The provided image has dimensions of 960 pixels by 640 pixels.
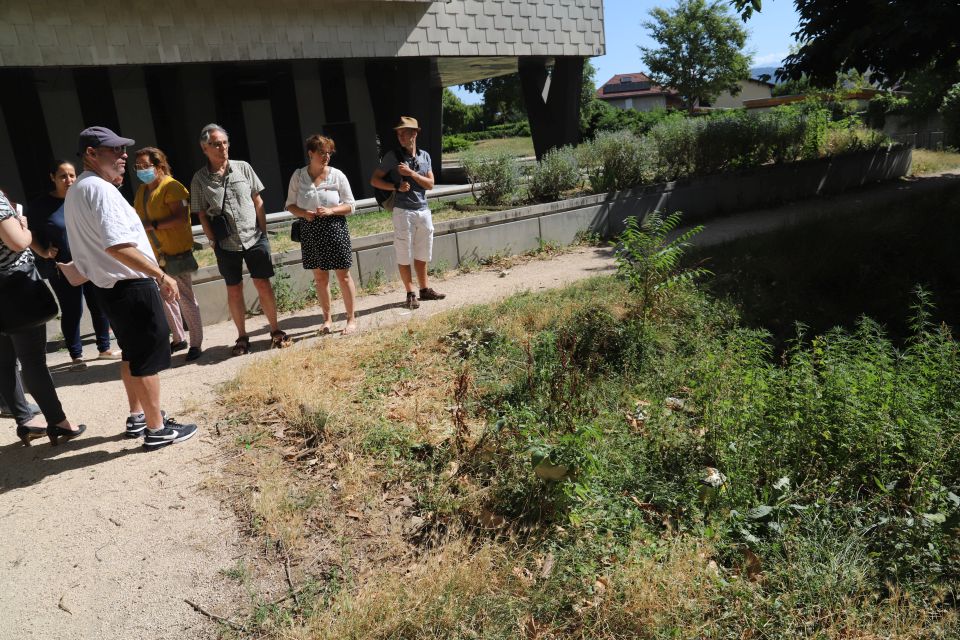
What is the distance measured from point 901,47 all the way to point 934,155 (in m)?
12.2

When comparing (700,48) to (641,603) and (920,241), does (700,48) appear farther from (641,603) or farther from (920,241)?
(641,603)

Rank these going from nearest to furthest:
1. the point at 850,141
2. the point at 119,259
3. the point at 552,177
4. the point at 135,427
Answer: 1. the point at 119,259
2. the point at 135,427
3. the point at 552,177
4. the point at 850,141

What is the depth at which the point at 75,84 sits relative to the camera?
1463 centimetres

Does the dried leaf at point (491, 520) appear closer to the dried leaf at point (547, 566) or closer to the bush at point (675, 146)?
the dried leaf at point (547, 566)

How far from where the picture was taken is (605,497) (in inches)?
154

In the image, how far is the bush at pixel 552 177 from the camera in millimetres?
11852

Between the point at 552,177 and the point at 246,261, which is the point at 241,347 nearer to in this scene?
the point at 246,261

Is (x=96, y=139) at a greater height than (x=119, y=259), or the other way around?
(x=96, y=139)

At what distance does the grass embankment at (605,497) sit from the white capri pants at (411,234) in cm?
206

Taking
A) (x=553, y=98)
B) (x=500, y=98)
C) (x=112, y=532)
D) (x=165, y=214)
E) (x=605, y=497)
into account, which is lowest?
(x=605, y=497)

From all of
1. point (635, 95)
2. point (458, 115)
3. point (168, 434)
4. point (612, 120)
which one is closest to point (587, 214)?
point (168, 434)

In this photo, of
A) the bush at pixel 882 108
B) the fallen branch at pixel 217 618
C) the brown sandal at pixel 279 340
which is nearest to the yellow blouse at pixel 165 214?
the brown sandal at pixel 279 340

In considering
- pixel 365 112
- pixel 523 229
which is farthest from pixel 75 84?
pixel 523 229

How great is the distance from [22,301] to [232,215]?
191 cm
